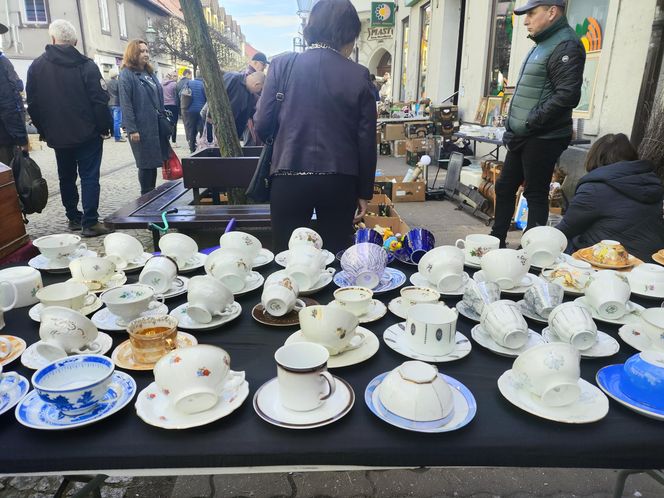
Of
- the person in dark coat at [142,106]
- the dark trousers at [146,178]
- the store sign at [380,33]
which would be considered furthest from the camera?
the store sign at [380,33]

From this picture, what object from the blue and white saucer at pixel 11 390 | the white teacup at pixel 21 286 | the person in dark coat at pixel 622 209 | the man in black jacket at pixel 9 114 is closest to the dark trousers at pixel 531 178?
the person in dark coat at pixel 622 209

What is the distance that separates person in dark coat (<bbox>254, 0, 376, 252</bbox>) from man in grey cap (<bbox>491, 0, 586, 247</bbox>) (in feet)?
5.36

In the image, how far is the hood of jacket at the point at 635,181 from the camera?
252 cm

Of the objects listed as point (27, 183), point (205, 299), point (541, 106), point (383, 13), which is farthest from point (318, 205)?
point (383, 13)

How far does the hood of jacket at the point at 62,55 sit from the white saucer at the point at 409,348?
423 cm

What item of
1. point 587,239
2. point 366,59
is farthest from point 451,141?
point 366,59

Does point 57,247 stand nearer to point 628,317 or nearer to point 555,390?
point 555,390

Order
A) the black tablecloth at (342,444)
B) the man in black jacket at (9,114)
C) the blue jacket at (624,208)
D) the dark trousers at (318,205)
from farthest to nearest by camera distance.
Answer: the man in black jacket at (9,114) → the blue jacket at (624,208) → the dark trousers at (318,205) → the black tablecloth at (342,444)

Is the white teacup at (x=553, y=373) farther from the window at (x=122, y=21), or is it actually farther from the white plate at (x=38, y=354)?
the window at (x=122, y=21)

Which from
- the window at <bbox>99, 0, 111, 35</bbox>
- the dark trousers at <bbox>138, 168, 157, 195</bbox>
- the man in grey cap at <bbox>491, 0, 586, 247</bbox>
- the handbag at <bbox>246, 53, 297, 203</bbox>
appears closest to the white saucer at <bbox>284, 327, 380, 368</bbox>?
the handbag at <bbox>246, 53, 297, 203</bbox>

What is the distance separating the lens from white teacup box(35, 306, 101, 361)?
1.16 meters

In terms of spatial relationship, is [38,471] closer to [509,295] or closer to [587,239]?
[509,295]

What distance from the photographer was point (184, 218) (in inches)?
129

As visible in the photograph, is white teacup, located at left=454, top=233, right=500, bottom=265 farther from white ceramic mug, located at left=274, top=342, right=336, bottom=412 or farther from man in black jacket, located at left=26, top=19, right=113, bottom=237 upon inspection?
man in black jacket, located at left=26, top=19, right=113, bottom=237
